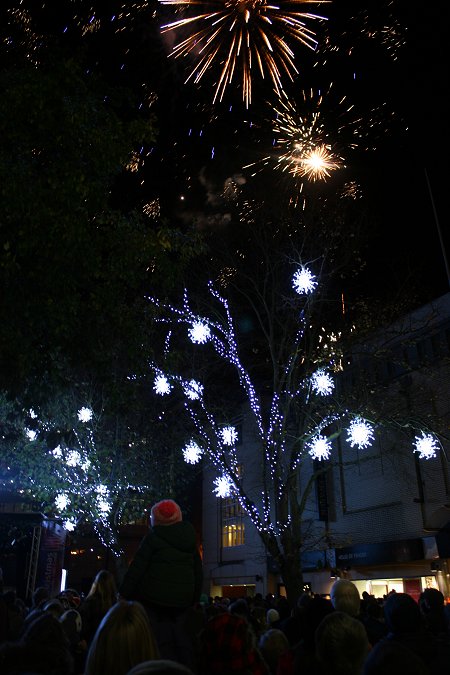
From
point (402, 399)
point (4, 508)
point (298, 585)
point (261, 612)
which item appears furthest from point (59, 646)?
point (402, 399)

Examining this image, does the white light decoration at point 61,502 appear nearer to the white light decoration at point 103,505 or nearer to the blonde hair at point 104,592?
the white light decoration at point 103,505

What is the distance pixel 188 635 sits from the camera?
14.1 ft

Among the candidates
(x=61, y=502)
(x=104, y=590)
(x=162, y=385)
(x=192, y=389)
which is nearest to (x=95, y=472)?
(x=61, y=502)

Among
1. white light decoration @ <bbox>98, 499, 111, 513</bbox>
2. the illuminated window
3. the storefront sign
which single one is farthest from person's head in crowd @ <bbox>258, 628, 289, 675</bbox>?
the illuminated window

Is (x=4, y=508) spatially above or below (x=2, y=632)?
above

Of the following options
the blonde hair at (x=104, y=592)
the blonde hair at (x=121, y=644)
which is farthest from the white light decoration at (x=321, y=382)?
the blonde hair at (x=121, y=644)

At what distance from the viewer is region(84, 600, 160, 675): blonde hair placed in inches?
92.8

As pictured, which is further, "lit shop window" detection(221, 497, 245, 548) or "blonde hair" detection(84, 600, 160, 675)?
"lit shop window" detection(221, 497, 245, 548)

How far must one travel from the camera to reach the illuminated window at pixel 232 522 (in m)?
30.0

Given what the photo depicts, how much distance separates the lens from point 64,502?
20609 millimetres

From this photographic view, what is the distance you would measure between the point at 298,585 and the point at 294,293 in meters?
7.81

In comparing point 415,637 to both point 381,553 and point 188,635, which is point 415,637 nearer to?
point 188,635

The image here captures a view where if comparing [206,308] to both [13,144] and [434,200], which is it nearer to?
[434,200]

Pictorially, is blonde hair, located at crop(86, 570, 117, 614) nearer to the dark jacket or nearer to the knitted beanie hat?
the dark jacket
